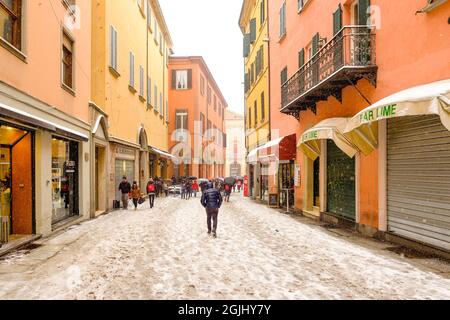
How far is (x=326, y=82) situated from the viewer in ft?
39.5

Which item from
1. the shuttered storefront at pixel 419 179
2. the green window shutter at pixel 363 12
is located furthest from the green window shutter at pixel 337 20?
the shuttered storefront at pixel 419 179

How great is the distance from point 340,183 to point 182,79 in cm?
→ 3216

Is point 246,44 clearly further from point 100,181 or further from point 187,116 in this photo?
point 100,181

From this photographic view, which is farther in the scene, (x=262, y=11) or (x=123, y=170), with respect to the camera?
(x=262, y=11)

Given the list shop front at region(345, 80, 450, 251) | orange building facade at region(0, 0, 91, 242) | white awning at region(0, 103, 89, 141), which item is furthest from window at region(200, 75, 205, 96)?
shop front at region(345, 80, 450, 251)

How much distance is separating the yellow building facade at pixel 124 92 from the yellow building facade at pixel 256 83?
23.9 feet

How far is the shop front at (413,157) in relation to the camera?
743cm

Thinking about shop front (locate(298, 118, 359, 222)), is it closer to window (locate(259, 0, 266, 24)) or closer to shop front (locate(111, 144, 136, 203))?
shop front (locate(111, 144, 136, 203))

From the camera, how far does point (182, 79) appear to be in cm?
A: 4300

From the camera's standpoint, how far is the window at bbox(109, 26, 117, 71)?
708 inches

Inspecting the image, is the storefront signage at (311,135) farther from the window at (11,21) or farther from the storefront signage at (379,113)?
the window at (11,21)

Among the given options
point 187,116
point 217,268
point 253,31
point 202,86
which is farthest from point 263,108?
point 202,86

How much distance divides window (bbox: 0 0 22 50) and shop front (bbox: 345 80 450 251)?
27.5ft
